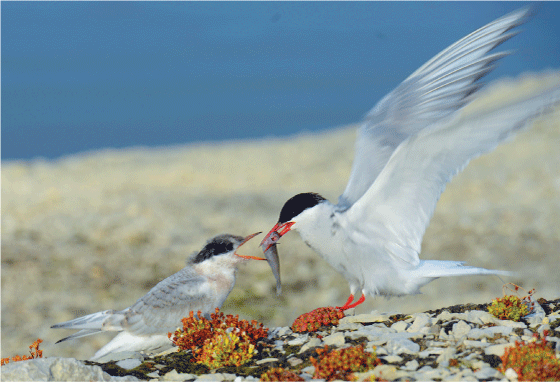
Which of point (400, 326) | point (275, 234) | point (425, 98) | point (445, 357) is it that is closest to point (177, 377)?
point (275, 234)

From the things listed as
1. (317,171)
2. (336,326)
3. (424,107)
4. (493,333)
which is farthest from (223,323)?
(317,171)

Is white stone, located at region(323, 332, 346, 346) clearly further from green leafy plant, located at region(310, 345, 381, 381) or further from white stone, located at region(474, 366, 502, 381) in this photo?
white stone, located at region(474, 366, 502, 381)

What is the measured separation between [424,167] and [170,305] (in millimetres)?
3193

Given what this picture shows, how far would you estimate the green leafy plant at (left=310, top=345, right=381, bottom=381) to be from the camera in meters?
4.55

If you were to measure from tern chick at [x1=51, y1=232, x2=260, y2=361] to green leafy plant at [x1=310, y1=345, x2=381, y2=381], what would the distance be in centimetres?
164

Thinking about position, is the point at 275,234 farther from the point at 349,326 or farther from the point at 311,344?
the point at 349,326

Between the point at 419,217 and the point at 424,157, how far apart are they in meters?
0.77

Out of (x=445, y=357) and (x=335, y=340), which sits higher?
(x=335, y=340)

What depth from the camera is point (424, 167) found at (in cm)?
539

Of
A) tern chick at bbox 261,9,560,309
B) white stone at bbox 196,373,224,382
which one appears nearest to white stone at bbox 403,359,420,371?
tern chick at bbox 261,9,560,309

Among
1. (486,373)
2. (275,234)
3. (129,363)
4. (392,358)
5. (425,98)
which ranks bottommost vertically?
(486,373)

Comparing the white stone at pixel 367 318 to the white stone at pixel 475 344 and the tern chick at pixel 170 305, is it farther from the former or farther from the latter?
the tern chick at pixel 170 305

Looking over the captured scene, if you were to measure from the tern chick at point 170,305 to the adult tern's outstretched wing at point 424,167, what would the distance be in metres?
1.49

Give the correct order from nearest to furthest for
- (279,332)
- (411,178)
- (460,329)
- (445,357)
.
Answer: (445,357), (460,329), (411,178), (279,332)
